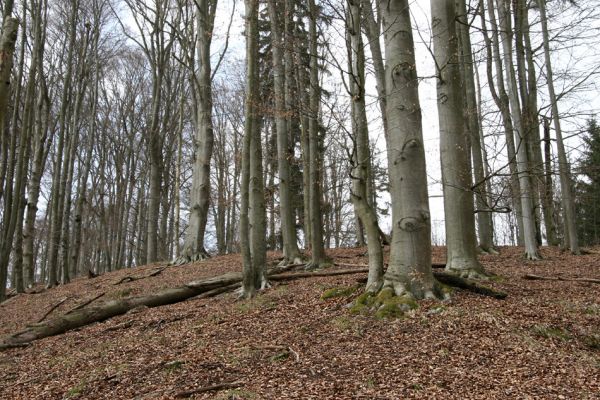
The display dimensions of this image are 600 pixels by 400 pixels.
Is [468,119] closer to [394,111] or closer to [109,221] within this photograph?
[394,111]

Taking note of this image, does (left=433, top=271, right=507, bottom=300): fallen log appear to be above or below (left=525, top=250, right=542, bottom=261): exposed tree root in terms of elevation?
below

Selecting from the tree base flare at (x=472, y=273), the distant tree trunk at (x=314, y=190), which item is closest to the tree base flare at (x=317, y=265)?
the distant tree trunk at (x=314, y=190)

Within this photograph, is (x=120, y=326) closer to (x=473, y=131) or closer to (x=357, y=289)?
(x=357, y=289)

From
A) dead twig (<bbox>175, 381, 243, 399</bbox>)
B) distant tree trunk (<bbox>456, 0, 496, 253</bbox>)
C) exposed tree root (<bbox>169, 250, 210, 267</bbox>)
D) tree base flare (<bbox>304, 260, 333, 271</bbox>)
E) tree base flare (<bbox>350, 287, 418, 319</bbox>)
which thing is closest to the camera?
dead twig (<bbox>175, 381, 243, 399</bbox>)

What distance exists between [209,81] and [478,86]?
11443mm

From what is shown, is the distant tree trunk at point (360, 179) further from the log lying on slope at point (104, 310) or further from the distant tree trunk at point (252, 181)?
the log lying on slope at point (104, 310)

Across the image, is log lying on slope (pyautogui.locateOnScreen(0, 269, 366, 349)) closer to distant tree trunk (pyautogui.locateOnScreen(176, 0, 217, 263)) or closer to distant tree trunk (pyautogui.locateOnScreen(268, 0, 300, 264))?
distant tree trunk (pyautogui.locateOnScreen(268, 0, 300, 264))

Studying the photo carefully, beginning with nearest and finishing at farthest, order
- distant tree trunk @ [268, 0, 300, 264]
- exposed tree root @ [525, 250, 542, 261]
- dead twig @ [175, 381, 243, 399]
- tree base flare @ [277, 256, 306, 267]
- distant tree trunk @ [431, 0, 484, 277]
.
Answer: dead twig @ [175, 381, 243, 399] < distant tree trunk @ [431, 0, 484, 277] < tree base flare @ [277, 256, 306, 267] < distant tree trunk @ [268, 0, 300, 264] < exposed tree root @ [525, 250, 542, 261]

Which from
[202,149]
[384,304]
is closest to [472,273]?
[384,304]

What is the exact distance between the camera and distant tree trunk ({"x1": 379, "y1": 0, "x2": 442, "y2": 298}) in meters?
5.45

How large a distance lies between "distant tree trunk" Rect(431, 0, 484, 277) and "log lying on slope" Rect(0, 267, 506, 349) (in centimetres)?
132

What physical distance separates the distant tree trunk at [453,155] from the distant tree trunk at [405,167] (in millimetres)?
1677

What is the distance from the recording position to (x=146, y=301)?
8.19 meters

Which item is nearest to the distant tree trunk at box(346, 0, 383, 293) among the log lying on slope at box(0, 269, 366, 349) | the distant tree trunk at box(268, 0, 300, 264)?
the log lying on slope at box(0, 269, 366, 349)
